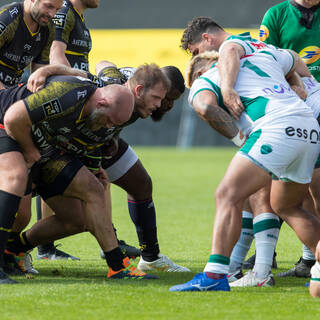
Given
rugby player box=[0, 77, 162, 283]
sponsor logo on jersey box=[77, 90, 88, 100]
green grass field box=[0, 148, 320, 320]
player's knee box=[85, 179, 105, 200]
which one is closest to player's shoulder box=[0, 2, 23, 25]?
rugby player box=[0, 77, 162, 283]

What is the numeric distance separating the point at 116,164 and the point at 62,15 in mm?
1711

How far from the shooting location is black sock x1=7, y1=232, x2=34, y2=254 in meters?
5.59

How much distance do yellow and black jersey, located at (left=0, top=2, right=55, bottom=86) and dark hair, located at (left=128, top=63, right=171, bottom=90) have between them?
3.88 ft

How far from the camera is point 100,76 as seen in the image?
18.4ft

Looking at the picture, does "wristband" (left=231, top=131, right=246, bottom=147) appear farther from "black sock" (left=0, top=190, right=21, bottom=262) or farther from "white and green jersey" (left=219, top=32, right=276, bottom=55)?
"black sock" (left=0, top=190, right=21, bottom=262)

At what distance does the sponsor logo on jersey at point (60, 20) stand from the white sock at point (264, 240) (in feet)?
9.09

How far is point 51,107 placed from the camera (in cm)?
462

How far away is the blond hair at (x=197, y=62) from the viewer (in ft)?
17.0

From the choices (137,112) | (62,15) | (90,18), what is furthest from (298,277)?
(90,18)

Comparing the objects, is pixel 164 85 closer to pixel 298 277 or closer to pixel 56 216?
pixel 56 216

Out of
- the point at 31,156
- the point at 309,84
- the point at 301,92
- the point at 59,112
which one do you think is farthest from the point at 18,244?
the point at 309,84

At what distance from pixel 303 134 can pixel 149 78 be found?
1245mm

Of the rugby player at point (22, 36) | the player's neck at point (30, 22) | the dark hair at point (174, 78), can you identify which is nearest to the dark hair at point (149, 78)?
the dark hair at point (174, 78)

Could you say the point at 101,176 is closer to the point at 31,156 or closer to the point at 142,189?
the point at 142,189
